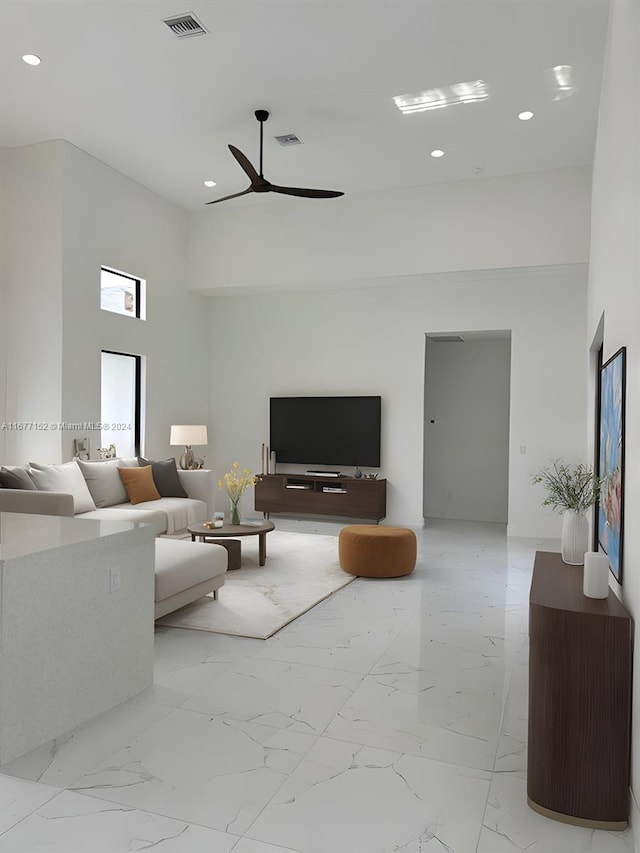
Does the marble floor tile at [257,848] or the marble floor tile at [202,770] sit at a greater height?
the marble floor tile at [257,848]

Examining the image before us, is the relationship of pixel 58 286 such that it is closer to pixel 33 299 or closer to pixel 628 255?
pixel 33 299

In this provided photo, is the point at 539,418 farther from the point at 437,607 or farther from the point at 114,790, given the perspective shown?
the point at 114,790

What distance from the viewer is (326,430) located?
842cm

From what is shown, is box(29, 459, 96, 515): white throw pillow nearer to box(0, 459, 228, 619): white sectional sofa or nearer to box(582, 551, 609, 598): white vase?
box(0, 459, 228, 619): white sectional sofa

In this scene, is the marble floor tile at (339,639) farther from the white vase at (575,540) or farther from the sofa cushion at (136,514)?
the sofa cushion at (136,514)

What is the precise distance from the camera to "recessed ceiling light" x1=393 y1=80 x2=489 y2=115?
5191 mm

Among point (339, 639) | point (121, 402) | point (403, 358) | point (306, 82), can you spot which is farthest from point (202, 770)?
point (403, 358)

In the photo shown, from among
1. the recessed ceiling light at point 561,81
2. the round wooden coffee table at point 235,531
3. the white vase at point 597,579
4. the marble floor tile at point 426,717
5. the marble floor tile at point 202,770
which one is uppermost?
the recessed ceiling light at point 561,81

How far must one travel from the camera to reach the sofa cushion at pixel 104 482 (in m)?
6.33

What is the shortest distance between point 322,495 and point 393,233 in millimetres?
3252

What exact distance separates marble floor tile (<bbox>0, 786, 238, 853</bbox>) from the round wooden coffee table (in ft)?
10.4

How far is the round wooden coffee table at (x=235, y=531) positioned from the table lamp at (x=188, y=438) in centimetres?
237

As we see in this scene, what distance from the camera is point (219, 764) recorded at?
245 cm

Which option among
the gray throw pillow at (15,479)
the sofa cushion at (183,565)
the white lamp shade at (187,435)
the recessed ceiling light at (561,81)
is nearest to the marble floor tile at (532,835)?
the sofa cushion at (183,565)
